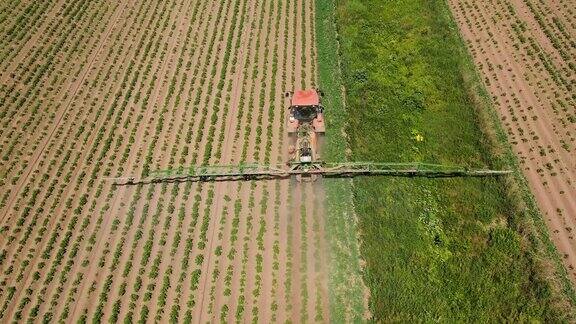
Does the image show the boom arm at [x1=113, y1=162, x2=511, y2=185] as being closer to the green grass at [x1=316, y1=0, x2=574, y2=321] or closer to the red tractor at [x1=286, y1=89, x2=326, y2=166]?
the green grass at [x1=316, y1=0, x2=574, y2=321]

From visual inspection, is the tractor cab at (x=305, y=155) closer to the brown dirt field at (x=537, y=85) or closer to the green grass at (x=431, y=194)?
the green grass at (x=431, y=194)

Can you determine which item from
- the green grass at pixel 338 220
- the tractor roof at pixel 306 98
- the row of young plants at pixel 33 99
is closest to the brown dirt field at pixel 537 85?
the green grass at pixel 338 220

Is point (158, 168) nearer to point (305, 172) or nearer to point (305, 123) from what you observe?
point (305, 172)

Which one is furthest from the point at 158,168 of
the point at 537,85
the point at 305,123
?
the point at 537,85

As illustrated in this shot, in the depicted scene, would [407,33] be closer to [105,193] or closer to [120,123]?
[120,123]

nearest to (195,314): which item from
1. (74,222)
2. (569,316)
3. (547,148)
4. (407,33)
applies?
(74,222)

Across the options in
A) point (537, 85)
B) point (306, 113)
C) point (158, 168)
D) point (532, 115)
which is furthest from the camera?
point (537, 85)
